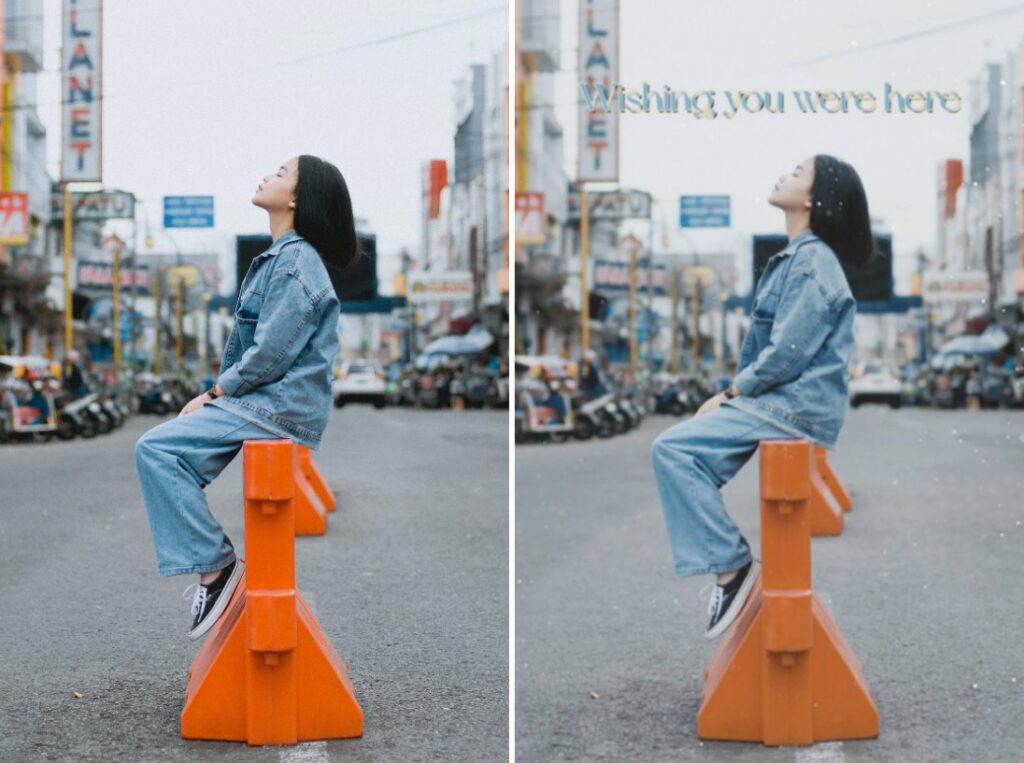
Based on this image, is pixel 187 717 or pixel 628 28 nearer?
pixel 187 717

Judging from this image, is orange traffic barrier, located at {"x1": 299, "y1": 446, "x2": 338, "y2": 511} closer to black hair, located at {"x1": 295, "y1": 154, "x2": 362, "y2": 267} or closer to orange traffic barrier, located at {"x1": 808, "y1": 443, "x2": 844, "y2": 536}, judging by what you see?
black hair, located at {"x1": 295, "y1": 154, "x2": 362, "y2": 267}

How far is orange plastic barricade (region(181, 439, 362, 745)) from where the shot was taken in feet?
7.23

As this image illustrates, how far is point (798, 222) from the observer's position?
8.16ft

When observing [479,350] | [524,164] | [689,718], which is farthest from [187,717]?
[524,164]

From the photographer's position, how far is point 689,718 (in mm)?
2479

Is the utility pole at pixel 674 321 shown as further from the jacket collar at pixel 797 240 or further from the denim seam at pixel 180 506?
the denim seam at pixel 180 506

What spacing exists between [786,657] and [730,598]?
7.9 inches

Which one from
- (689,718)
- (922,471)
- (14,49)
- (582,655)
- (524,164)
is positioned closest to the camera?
(689,718)

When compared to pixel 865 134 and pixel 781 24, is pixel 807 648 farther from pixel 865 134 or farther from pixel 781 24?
pixel 781 24

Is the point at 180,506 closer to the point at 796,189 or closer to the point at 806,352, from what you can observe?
the point at 806,352

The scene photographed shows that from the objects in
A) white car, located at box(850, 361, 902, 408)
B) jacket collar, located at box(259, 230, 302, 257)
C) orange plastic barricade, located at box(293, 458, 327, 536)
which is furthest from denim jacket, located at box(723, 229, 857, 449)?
orange plastic barricade, located at box(293, 458, 327, 536)

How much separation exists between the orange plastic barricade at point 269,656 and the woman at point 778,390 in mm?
745

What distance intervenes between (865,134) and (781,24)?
0.34 m

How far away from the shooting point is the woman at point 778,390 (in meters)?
2.38
